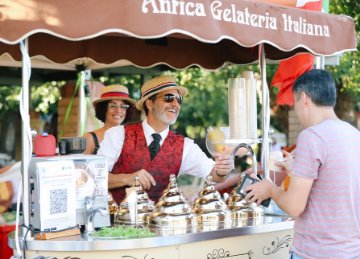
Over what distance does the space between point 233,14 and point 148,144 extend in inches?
51.3

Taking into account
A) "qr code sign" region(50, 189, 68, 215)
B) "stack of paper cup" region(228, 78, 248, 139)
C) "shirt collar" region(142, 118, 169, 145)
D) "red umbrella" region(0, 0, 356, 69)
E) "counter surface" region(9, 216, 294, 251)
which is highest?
"red umbrella" region(0, 0, 356, 69)

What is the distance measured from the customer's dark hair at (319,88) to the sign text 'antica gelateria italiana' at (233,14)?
687 millimetres

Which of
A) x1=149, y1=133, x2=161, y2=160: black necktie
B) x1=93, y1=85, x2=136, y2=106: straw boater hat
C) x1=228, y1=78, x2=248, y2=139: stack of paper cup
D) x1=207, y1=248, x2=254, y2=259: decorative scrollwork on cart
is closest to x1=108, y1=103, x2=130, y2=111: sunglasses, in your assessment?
x1=93, y1=85, x2=136, y2=106: straw boater hat

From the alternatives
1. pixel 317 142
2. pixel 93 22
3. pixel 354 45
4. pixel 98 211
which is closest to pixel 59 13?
pixel 93 22

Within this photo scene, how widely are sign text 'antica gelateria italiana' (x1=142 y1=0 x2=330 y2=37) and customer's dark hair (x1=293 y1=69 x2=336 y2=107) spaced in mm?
687

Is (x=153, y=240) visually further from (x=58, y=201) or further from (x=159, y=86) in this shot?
(x=159, y=86)

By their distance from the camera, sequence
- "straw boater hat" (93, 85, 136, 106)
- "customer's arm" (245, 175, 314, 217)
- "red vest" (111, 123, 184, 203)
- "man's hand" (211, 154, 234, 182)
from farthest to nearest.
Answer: "straw boater hat" (93, 85, 136, 106) → "red vest" (111, 123, 184, 203) → "man's hand" (211, 154, 234, 182) → "customer's arm" (245, 175, 314, 217)

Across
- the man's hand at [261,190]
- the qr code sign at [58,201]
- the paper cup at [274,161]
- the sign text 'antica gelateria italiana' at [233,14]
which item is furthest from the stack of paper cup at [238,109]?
the qr code sign at [58,201]

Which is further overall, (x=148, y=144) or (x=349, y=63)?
(x=349, y=63)

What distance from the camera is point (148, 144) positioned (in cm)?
473

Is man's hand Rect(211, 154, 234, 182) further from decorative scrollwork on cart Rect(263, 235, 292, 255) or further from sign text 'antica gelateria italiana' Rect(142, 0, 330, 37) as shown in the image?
sign text 'antica gelateria italiana' Rect(142, 0, 330, 37)

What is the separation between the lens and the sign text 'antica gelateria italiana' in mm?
3508

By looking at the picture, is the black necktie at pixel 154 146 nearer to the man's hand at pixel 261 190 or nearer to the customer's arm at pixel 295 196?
the man's hand at pixel 261 190

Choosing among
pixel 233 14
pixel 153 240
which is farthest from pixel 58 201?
pixel 233 14
